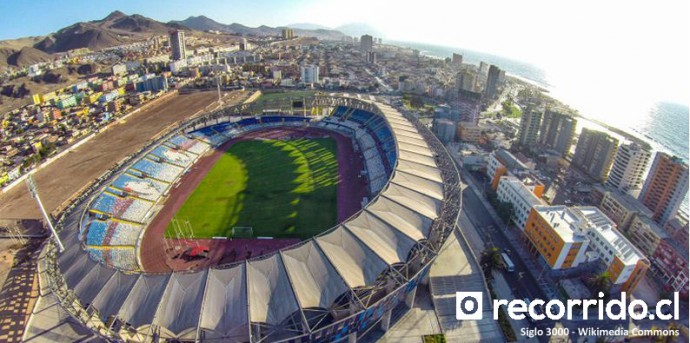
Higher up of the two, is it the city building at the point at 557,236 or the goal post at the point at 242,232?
the city building at the point at 557,236

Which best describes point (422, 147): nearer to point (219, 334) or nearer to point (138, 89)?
point (219, 334)

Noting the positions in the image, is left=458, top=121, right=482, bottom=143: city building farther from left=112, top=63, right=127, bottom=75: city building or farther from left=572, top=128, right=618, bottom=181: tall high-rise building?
left=112, top=63, right=127, bottom=75: city building

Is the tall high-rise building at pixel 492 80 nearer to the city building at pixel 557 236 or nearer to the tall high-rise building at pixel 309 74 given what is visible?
the tall high-rise building at pixel 309 74

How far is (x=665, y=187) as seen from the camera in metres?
47.1

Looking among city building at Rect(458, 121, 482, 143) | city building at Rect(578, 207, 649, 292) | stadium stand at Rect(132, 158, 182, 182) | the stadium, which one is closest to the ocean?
city building at Rect(458, 121, 482, 143)

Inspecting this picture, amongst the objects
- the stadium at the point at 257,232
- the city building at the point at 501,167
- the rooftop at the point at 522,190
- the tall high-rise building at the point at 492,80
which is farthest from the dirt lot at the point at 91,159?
the tall high-rise building at the point at 492,80

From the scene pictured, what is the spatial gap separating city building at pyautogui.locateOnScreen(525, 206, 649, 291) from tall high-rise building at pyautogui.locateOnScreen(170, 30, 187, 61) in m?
173

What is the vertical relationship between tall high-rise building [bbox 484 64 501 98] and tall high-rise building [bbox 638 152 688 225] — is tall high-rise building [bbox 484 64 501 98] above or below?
above

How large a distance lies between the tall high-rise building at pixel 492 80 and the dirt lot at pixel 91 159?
101m

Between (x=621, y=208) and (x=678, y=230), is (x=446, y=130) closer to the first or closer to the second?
(x=621, y=208)

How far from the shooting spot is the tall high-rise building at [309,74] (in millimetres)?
129250

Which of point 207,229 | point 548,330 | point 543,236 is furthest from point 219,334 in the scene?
point 543,236

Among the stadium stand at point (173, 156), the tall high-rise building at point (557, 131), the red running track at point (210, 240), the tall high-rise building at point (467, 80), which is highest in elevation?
the tall high-rise building at point (467, 80)

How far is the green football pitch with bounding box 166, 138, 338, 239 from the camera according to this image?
44.0 metres
